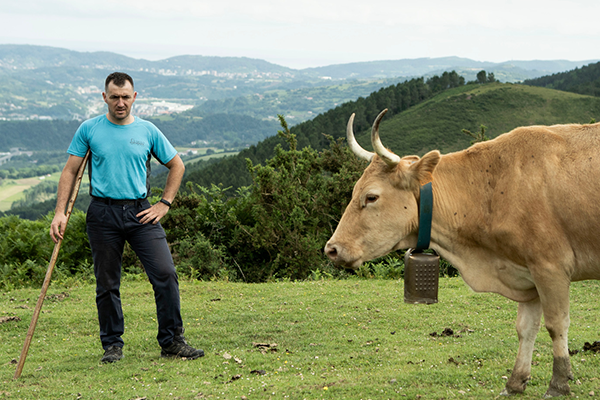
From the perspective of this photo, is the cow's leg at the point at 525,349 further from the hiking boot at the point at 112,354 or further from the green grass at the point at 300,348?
the hiking boot at the point at 112,354

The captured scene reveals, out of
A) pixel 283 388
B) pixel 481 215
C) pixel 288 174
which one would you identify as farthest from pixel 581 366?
pixel 288 174

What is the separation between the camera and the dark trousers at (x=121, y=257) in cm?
601

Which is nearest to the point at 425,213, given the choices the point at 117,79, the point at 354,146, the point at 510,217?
the point at 510,217

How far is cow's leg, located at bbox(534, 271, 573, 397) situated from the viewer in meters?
4.33

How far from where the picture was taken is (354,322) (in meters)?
7.85

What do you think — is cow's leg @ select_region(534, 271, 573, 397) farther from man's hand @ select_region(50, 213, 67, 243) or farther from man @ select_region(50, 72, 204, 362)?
man's hand @ select_region(50, 213, 67, 243)

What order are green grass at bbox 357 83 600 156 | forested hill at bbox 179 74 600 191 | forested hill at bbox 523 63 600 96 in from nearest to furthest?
forested hill at bbox 179 74 600 191 → green grass at bbox 357 83 600 156 → forested hill at bbox 523 63 600 96

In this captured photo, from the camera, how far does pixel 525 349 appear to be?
4.94 metres

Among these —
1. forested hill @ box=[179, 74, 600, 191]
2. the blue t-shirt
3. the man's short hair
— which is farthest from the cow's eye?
forested hill @ box=[179, 74, 600, 191]

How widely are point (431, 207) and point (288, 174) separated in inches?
427

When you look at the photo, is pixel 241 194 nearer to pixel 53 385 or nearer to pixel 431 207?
pixel 53 385

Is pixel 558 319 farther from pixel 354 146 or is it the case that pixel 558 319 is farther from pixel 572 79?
pixel 572 79

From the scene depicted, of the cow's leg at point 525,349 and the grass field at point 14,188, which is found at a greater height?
the cow's leg at point 525,349

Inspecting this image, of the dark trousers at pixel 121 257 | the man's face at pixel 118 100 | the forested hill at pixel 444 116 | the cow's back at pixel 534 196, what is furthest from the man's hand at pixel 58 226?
the forested hill at pixel 444 116
